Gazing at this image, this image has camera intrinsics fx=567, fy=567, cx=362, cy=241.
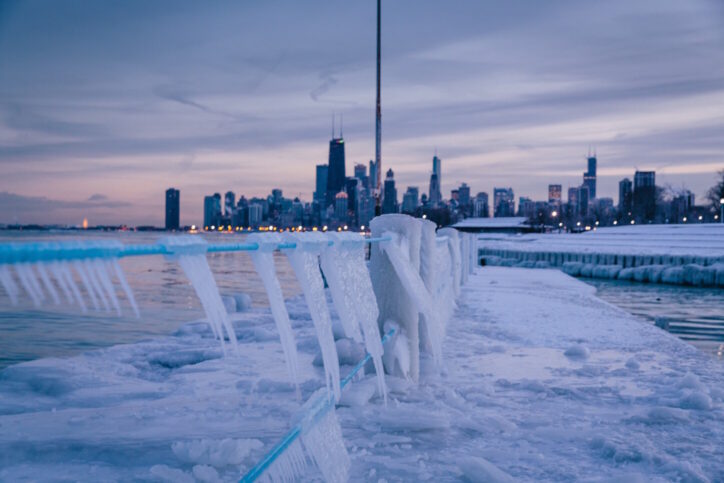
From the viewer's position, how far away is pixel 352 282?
3396 millimetres

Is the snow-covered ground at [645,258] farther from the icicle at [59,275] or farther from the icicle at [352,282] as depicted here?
the icicle at [59,275]

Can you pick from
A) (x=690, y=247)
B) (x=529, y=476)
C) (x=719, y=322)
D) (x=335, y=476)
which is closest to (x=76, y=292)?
(x=335, y=476)

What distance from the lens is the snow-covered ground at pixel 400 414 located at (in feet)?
10.9

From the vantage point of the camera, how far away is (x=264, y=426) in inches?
155

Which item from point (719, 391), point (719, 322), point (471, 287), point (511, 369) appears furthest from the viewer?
point (471, 287)

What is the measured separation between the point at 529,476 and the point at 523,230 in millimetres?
156642

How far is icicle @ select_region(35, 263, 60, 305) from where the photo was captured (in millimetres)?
1192

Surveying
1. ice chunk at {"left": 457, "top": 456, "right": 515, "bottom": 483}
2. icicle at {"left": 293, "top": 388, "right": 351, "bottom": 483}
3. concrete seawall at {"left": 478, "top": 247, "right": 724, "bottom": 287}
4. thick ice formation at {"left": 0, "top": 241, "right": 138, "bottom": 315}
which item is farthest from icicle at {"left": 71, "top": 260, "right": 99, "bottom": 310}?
concrete seawall at {"left": 478, "top": 247, "right": 724, "bottom": 287}

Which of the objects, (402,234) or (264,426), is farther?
(402,234)

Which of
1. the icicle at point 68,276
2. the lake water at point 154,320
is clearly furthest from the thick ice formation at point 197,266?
the lake water at point 154,320

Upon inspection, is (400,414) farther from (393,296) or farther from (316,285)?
(316,285)

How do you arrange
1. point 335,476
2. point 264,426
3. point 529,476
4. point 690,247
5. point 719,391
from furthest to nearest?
point 690,247 < point 719,391 < point 264,426 < point 529,476 < point 335,476

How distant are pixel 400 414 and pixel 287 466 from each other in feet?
5.47

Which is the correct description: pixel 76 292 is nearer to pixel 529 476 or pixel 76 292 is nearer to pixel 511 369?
pixel 529 476
